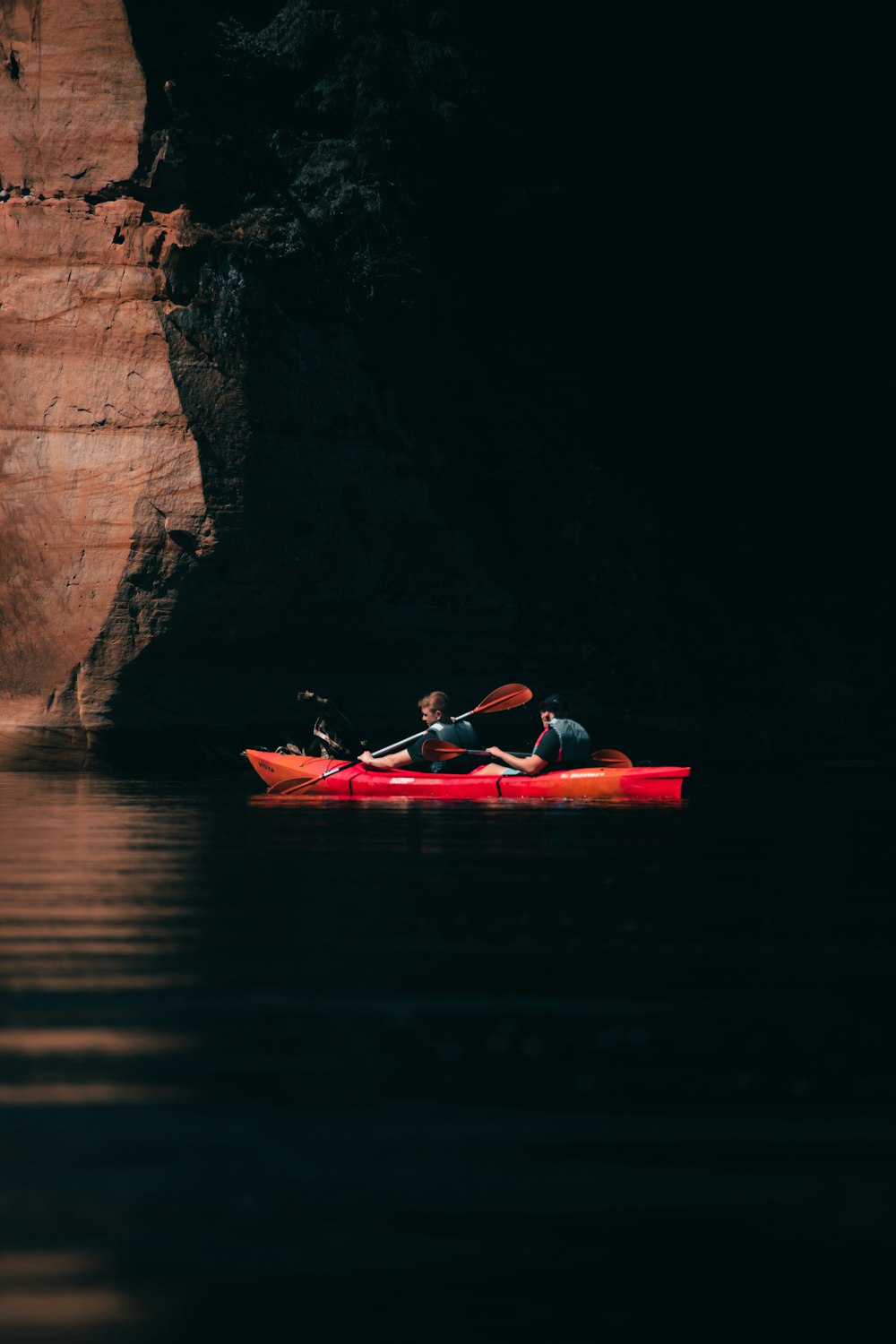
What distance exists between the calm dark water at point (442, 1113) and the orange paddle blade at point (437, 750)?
705 cm

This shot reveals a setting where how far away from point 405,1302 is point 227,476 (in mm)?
17525

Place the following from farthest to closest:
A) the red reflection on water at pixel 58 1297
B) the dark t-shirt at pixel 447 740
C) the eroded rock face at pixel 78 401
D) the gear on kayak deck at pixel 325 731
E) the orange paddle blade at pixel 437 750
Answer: the eroded rock face at pixel 78 401, the gear on kayak deck at pixel 325 731, the dark t-shirt at pixel 447 740, the orange paddle blade at pixel 437 750, the red reflection on water at pixel 58 1297

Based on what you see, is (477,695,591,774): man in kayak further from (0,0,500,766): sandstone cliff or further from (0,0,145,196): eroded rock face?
(0,0,145,196): eroded rock face

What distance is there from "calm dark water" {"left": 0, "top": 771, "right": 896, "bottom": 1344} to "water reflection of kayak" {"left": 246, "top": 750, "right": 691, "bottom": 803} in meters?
7.04

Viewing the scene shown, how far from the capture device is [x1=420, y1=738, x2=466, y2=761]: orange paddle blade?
14.6 meters

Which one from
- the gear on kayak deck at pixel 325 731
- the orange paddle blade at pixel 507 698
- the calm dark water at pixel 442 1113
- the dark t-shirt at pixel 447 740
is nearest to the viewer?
the calm dark water at pixel 442 1113

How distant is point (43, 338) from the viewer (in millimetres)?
20156

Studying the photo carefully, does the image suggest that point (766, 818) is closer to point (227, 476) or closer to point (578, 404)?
point (227, 476)

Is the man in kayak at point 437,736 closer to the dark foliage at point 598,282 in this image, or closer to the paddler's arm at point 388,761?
the paddler's arm at point 388,761

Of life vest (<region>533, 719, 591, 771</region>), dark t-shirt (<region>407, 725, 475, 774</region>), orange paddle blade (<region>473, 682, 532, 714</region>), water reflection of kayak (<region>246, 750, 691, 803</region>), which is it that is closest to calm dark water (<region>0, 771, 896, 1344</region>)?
water reflection of kayak (<region>246, 750, 691, 803</region>)

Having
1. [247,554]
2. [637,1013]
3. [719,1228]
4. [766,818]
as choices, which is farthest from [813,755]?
[719,1228]

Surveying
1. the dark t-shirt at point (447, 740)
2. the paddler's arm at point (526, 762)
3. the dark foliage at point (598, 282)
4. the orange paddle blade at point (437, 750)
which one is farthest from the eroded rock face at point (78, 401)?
the paddler's arm at point (526, 762)

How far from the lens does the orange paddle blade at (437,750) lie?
47.9ft

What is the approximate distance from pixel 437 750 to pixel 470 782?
481mm
